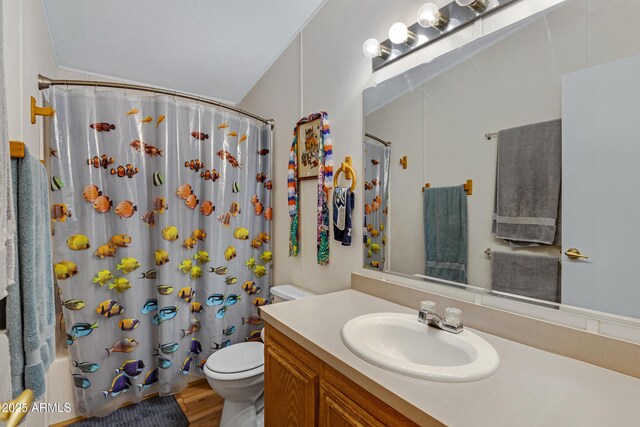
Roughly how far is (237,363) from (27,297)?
1.09 meters

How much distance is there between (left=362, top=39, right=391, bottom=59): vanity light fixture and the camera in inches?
57.5

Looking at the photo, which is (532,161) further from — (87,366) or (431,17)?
(87,366)

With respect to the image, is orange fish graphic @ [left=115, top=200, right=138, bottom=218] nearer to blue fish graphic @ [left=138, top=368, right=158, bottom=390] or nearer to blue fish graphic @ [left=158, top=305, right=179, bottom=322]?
blue fish graphic @ [left=158, top=305, right=179, bottom=322]

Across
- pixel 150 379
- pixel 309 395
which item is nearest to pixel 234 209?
pixel 150 379

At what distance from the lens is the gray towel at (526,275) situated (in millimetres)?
970

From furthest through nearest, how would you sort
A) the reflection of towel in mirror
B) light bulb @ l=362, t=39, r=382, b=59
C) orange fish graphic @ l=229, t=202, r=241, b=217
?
orange fish graphic @ l=229, t=202, r=241, b=217, the reflection of towel in mirror, light bulb @ l=362, t=39, r=382, b=59

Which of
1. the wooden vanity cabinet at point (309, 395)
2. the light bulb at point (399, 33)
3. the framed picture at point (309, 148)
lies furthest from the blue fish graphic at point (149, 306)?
the light bulb at point (399, 33)

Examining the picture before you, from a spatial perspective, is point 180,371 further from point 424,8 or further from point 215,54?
point 424,8

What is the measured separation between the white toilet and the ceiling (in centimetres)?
210

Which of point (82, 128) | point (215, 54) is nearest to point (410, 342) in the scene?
point (82, 128)

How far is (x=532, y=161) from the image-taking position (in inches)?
39.6

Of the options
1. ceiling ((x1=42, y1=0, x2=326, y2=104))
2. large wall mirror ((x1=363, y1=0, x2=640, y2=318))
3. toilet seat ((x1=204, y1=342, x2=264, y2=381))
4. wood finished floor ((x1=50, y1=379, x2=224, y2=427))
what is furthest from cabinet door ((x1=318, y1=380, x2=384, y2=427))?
ceiling ((x1=42, y1=0, x2=326, y2=104))

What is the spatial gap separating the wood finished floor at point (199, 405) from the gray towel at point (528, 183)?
1927 millimetres

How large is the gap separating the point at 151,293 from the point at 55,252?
0.57 meters
